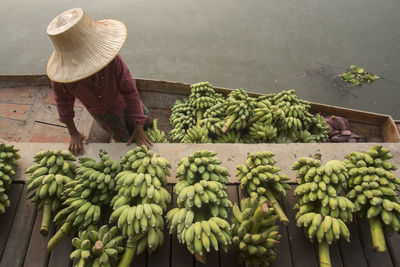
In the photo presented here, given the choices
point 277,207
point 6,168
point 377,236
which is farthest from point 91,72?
point 377,236

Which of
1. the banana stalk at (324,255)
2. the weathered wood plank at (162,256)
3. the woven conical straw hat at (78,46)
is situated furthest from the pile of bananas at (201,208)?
the woven conical straw hat at (78,46)

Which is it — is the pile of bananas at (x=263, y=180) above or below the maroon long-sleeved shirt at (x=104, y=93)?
below

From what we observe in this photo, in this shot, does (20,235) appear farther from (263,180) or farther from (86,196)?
(263,180)

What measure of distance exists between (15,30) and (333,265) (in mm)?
8009

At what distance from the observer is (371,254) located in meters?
2.10

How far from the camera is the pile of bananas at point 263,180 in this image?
213cm

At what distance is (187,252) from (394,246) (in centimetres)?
166

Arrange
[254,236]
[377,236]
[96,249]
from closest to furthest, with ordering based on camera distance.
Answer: [96,249] → [254,236] → [377,236]

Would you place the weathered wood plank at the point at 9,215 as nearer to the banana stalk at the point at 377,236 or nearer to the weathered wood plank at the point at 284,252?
the weathered wood plank at the point at 284,252

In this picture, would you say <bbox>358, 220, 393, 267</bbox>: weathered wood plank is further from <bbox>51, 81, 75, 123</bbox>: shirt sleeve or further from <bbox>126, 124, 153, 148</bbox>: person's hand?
<bbox>51, 81, 75, 123</bbox>: shirt sleeve

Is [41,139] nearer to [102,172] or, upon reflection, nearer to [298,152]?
[102,172]

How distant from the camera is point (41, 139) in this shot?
13.3ft

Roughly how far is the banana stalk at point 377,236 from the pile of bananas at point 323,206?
0.18 m

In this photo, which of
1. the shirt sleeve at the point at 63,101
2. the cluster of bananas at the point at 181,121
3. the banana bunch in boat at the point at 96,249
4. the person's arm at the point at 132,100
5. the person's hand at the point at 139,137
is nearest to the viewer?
the banana bunch in boat at the point at 96,249
